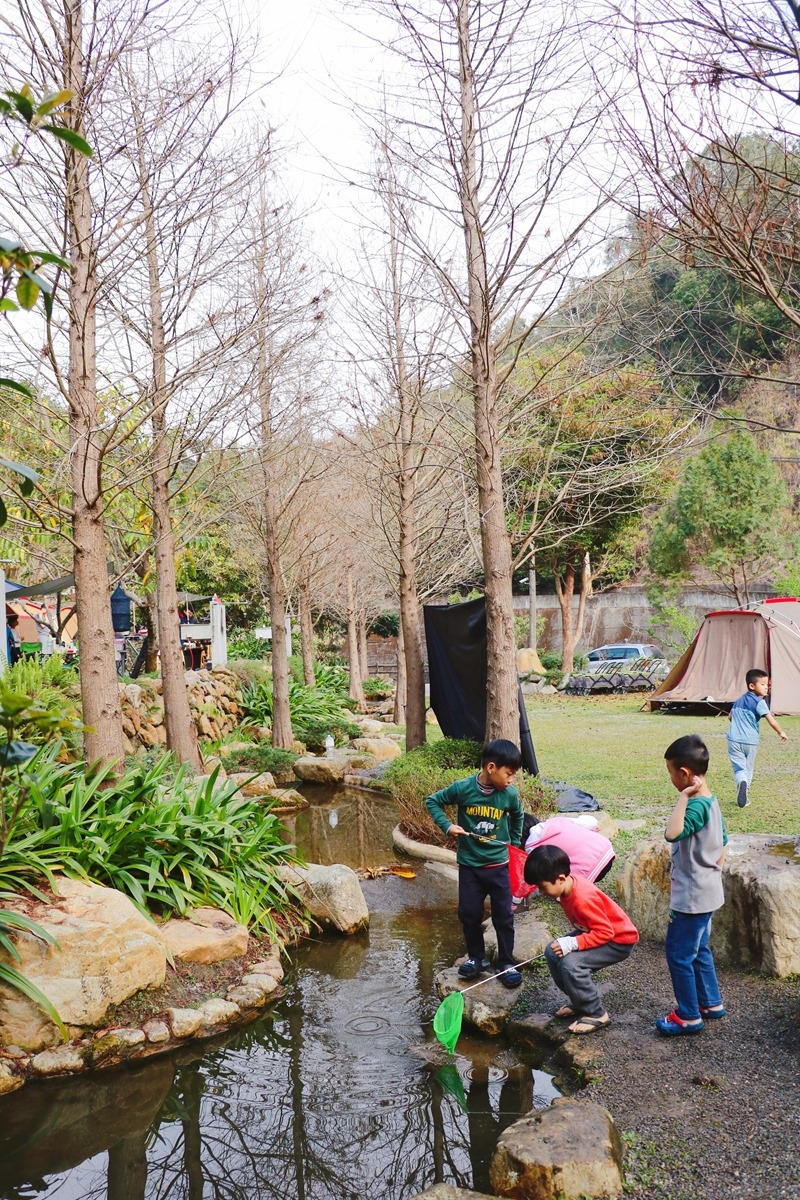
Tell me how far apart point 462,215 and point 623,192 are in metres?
2.10

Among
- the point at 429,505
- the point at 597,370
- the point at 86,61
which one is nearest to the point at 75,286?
the point at 86,61

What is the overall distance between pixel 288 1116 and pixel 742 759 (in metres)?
5.83

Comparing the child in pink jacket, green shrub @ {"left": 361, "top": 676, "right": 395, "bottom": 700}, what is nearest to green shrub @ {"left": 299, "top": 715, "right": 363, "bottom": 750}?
green shrub @ {"left": 361, "top": 676, "right": 395, "bottom": 700}

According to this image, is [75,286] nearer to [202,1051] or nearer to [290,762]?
[202,1051]

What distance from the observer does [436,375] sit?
8.41 m

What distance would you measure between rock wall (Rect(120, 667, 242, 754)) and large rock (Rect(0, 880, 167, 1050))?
5097mm

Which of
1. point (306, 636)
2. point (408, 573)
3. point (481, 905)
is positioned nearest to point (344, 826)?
point (408, 573)

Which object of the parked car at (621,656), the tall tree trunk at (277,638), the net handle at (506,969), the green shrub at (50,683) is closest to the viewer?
the net handle at (506,969)

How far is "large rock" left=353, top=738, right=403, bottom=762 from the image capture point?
14.0 m

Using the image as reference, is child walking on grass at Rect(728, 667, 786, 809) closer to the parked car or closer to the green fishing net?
the green fishing net

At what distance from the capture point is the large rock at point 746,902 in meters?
4.29

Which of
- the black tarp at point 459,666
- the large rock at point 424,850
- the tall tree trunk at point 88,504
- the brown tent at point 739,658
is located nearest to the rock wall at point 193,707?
the large rock at point 424,850

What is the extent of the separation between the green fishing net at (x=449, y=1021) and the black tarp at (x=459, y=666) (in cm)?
499

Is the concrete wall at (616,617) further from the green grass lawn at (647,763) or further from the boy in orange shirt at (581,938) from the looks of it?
the boy in orange shirt at (581,938)
